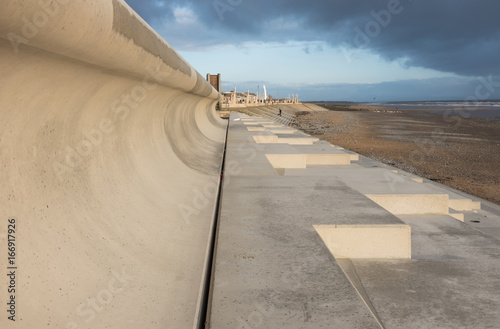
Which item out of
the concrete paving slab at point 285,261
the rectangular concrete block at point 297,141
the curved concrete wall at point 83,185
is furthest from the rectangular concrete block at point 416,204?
the rectangular concrete block at point 297,141

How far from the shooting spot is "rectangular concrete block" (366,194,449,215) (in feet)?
13.7

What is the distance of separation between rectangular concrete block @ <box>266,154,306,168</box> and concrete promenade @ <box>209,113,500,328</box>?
1591mm

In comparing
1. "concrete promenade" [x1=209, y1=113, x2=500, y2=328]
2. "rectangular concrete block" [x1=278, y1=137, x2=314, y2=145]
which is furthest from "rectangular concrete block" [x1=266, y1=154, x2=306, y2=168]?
"rectangular concrete block" [x1=278, y1=137, x2=314, y2=145]

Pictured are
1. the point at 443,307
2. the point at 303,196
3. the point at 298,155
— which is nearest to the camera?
the point at 443,307

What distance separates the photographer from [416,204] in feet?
14.1

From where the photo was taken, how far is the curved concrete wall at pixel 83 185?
1457 mm

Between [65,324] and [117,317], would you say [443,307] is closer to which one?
[117,317]

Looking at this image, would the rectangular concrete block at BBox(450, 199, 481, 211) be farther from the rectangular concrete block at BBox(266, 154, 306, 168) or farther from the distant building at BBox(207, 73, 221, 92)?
the distant building at BBox(207, 73, 221, 92)

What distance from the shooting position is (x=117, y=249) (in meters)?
2.27

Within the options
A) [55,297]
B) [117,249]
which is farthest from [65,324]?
[117,249]

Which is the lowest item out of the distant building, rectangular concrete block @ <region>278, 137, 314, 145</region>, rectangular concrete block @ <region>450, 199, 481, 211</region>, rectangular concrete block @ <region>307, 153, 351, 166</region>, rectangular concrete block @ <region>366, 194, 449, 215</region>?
rectangular concrete block @ <region>450, 199, 481, 211</region>

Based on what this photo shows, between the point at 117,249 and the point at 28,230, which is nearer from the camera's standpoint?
the point at 28,230

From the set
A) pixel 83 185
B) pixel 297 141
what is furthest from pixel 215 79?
pixel 83 185

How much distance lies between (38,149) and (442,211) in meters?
4.03
